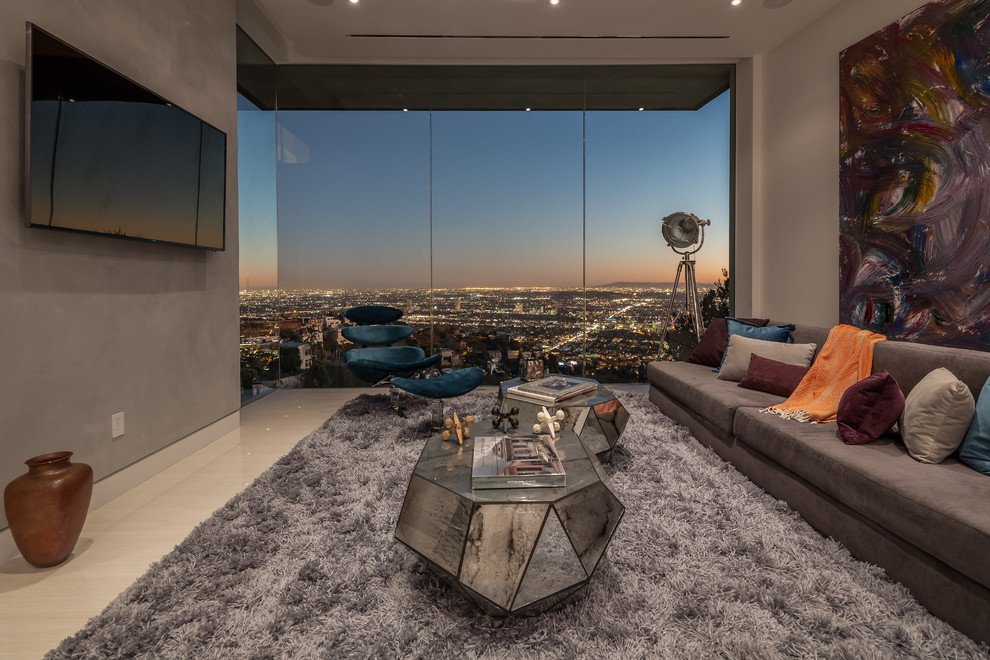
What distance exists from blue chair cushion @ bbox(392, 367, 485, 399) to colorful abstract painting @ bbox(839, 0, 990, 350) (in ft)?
9.08

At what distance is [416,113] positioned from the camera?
4.85 m

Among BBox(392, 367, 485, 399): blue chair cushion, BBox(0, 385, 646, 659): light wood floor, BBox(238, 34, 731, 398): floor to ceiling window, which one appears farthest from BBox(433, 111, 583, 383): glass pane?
BBox(0, 385, 646, 659): light wood floor

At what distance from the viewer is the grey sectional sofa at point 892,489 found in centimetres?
129

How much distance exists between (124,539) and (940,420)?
127 inches

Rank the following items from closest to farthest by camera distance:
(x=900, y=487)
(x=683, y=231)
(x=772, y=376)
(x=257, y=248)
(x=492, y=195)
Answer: (x=900, y=487) → (x=772, y=376) → (x=257, y=248) → (x=683, y=231) → (x=492, y=195)

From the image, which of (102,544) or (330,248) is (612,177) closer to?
(330,248)

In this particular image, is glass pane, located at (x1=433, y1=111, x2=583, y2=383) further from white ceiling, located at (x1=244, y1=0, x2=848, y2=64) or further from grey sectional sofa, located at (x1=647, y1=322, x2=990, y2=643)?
grey sectional sofa, located at (x1=647, y1=322, x2=990, y2=643)

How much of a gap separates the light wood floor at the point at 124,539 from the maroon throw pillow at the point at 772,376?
9.88 ft

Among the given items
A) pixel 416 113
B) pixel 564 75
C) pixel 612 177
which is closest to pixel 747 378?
pixel 612 177

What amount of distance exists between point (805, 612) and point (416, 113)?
16.2 feet

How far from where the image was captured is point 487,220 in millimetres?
4977

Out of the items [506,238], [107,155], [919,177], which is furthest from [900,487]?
[506,238]

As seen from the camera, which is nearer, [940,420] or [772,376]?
[940,420]

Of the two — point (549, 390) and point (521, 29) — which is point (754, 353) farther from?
point (521, 29)
